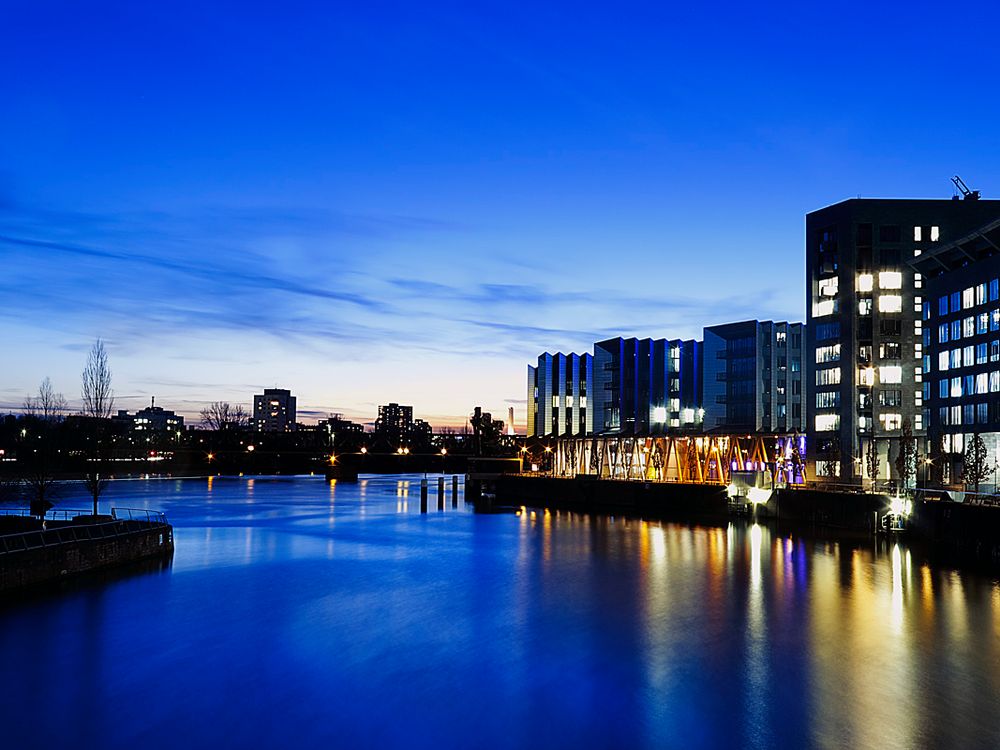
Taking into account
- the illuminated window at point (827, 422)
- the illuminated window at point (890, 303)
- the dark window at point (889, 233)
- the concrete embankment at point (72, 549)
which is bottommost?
the concrete embankment at point (72, 549)

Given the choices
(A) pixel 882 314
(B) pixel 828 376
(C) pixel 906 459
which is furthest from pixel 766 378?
(C) pixel 906 459

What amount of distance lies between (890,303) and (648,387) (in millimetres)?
47232

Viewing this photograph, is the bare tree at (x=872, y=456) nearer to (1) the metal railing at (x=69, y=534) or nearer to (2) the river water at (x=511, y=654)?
(2) the river water at (x=511, y=654)

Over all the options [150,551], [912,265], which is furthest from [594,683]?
[912,265]

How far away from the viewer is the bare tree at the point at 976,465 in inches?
2975

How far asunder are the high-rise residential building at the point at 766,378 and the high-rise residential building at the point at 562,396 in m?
33.4

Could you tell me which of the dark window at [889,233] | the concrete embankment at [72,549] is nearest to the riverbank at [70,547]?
the concrete embankment at [72,549]

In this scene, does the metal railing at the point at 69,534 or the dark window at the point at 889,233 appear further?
the dark window at the point at 889,233

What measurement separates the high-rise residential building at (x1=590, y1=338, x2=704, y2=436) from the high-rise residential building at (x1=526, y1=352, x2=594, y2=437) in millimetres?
3221

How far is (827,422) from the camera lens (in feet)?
374

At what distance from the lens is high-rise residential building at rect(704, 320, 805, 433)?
12925 centimetres

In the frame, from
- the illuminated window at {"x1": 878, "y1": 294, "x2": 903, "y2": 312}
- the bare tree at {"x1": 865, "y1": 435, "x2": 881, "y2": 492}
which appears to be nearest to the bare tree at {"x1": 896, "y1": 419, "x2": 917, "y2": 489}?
the bare tree at {"x1": 865, "y1": 435, "x2": 881, "y2": 492}

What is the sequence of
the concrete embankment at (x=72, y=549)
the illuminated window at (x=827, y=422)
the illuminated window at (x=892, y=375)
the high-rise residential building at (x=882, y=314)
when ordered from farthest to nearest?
1. the illuminated window at (x=827, y=422)
2. the illuminated window at (x=892, y=375)
3. the high-rise residential building at (x=882, y=314)
4. the concrete embankment at (x=72, y=549)

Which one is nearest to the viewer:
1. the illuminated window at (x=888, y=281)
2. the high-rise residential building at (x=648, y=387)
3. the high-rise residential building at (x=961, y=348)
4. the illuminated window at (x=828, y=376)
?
the high-rise residential building at (x=961, y=348)
